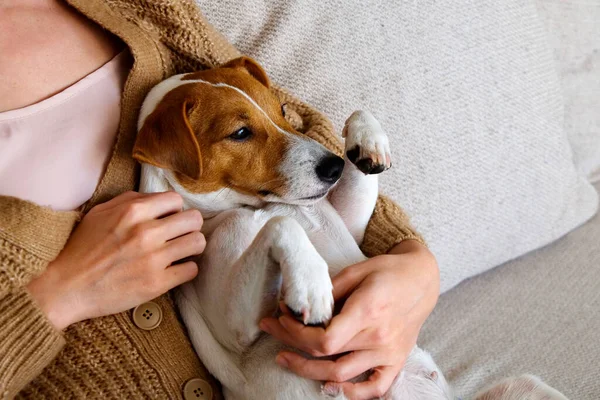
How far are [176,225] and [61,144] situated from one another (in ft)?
0.98

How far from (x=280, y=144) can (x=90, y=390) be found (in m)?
0.65

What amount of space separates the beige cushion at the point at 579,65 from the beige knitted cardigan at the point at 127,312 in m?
1.07

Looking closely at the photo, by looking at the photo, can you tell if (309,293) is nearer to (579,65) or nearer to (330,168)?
(330,168)

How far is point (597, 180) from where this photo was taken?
2357mm

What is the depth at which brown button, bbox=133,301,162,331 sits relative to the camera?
125 cm

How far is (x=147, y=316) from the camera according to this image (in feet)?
4.14

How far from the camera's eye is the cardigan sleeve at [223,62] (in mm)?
1445

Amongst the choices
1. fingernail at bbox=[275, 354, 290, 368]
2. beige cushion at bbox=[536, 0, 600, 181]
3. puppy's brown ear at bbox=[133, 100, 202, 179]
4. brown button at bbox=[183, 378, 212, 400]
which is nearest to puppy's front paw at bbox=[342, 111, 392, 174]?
puppy's brown ear at bbox=[133, 100, 202, 179]

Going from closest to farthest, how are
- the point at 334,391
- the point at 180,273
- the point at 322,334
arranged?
the point at 322,334 < the point at 334,391 < the point at 180,273

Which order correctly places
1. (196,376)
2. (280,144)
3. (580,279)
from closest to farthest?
(196,376)
(280,144)
(580,279)

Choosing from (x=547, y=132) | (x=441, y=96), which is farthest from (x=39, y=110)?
(x=547, y=132)

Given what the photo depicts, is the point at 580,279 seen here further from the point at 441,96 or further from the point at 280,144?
the point at 280,144

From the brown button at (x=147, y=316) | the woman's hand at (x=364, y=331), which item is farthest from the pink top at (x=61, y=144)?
the woman's hand at (x=364, y=331)

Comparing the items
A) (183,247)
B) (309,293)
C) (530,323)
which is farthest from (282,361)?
(530,323)
